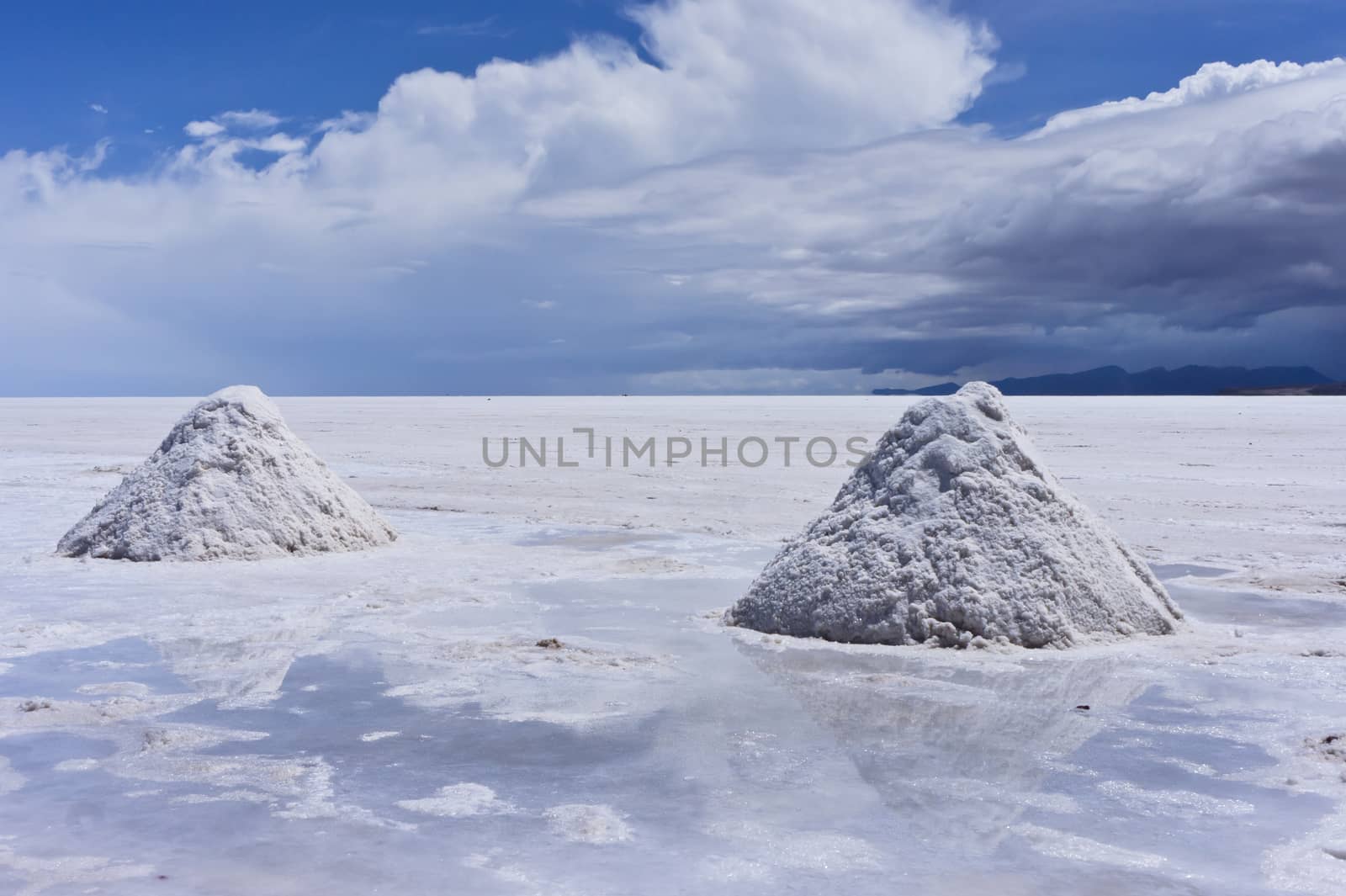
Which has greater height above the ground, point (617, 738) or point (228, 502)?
point (228, 502)

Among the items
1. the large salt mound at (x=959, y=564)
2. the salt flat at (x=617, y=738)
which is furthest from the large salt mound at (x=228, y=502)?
the large salt mound at (x=959, y=564)

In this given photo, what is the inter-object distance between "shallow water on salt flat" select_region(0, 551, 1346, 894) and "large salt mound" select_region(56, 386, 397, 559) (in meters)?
2.87

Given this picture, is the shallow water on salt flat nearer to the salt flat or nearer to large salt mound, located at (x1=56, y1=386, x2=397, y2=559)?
the salt flat

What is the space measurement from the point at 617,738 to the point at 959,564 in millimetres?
2378

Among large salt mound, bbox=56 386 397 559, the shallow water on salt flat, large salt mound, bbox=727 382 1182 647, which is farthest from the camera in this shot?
large salt mound, bbox=56 386 397 559

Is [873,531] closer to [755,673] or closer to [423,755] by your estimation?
[755,673]

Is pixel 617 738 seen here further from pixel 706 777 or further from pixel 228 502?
pixel 228 502

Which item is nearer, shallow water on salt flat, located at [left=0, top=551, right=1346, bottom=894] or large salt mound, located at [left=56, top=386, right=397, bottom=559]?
shallow water on salt flat, located at [left=0, top=551, right=1346, bottom=894]

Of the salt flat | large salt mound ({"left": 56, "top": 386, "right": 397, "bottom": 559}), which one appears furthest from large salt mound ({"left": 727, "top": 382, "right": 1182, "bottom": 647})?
large salt mound ({"left": 56, "top": 386, "right": 397, "bottom": 559})

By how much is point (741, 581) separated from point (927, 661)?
7.43ft

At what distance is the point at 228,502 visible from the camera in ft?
27.4

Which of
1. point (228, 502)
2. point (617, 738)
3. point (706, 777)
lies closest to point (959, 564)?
point (617, 738)

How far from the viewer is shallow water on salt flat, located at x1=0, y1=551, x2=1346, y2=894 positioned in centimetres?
287

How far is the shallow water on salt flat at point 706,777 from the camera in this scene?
2.87 m
